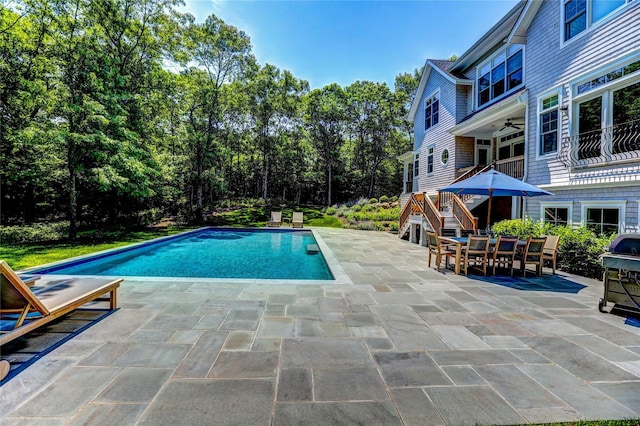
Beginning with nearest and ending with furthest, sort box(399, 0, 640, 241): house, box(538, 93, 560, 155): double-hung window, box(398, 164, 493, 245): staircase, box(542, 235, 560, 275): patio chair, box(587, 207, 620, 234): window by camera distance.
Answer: box(542, 235, 560, 275): patio chair
box(399, 0, 640, 241): house
box(587, 207, 620, 234): window
box(538, 93, 560, 155): double-hung window
box(398, 164, 493, 245): staircase

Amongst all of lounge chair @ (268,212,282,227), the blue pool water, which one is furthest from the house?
lounge chair @ (268,212,282,227)

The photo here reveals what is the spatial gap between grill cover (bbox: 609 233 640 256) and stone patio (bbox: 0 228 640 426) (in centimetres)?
91

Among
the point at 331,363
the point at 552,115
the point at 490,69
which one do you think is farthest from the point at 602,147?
the point at 331,363

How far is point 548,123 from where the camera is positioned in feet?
28.1

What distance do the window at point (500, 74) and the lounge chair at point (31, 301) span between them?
44.2 ft

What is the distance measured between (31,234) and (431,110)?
19.6 meters

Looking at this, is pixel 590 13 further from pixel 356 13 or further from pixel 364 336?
pixel 364 336

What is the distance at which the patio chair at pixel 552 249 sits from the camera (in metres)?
6.39

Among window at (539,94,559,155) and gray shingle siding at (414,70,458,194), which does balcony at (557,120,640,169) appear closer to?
window at (539,94,559,155)

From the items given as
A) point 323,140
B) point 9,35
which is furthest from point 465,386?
point 323,140

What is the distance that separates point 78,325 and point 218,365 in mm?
2143

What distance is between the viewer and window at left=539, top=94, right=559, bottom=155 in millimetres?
8320

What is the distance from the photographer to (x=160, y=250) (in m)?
10.6

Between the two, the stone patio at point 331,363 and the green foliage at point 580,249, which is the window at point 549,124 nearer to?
the green foliage at point 580,249
